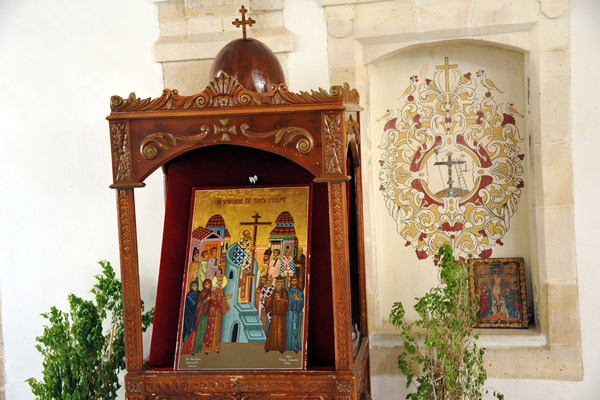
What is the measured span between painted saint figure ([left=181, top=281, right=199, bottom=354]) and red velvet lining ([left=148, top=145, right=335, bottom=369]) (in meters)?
0.19

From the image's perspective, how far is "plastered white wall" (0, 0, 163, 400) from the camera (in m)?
3.51

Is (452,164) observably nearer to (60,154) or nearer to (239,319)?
(239,319)

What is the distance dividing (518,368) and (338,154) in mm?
1732

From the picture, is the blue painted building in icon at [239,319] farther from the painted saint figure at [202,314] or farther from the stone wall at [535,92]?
the stone wall at [535,92]

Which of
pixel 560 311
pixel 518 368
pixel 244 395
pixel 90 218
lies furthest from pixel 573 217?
pixel 90 218

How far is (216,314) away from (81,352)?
0.79 meters

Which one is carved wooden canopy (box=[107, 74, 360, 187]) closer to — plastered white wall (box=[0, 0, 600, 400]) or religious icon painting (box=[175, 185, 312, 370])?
religious icon painting (box=[175, 185, 312, 370])

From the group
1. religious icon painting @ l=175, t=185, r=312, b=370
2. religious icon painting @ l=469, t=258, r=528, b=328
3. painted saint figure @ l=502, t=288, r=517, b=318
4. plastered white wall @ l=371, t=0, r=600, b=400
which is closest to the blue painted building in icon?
religious icon painting @ l=175, t=185, r=312, b=370

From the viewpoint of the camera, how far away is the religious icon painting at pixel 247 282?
2.54 metres

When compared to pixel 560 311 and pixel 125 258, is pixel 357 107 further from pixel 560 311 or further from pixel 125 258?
pixel 560 311

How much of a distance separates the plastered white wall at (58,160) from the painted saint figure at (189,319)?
0.93 m

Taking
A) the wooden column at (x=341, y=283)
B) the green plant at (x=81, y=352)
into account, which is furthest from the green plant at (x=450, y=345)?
the green plant at (x=81, y=352)

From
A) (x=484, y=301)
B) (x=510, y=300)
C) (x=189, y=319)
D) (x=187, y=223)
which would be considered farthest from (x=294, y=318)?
(x=510, y=300)

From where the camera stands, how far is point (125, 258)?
8.29 feet
